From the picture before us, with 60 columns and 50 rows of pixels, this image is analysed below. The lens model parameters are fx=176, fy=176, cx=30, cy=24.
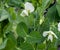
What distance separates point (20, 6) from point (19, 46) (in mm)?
190

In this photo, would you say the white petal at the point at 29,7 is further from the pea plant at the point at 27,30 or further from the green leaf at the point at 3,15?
the green leaf at the point at 3,15

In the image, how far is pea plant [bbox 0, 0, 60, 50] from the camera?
0.44 metres

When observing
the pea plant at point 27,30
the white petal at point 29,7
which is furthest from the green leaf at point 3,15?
the white petal at point 29,7

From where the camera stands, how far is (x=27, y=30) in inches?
18.8

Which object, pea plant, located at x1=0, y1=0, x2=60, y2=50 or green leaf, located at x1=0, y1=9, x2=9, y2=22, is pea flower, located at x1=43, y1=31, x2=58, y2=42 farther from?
green leaf, located at x1=0, y1=9, x2=9, y2=22

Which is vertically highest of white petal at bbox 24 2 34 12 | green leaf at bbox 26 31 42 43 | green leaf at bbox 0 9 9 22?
green leaf at bbox 0 9 9 22

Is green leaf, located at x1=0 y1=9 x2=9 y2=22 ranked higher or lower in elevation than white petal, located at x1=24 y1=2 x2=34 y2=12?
higher

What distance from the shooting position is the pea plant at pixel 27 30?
435 mm

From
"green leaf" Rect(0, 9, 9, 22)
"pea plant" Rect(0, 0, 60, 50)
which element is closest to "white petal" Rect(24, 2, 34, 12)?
"pea plant" Rect(0, 0, 60, 50)

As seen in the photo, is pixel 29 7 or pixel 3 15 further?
pixel 29 7

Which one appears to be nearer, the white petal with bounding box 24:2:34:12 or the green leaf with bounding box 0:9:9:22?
the green leaf with bounding box 0:9:9:22

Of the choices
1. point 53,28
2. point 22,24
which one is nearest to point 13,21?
point 22,24

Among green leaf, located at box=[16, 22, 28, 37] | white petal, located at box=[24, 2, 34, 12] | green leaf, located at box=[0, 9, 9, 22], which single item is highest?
green leaf, located at box=[0, 9, 9, 22]

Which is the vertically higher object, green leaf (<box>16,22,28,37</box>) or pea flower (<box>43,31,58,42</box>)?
green leaf (<box>16,22,28,37</box>)
